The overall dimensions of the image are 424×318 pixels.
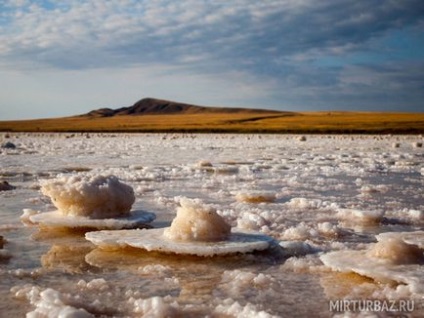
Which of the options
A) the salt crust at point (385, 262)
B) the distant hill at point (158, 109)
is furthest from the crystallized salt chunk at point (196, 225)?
the distant hill at point (158, 109)

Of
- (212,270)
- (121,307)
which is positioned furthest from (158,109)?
(121,307)

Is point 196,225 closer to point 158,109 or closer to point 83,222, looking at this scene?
point 83,222

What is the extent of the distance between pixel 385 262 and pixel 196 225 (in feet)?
4.51

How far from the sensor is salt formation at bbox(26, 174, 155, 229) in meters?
4.80

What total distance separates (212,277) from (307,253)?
97 centimetres

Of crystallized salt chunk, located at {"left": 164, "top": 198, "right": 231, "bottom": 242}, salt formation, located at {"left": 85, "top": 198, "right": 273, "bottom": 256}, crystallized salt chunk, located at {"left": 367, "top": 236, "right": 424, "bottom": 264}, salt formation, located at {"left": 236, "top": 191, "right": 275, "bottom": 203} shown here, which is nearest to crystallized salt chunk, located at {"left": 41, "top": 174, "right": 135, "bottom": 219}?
salt formation, located at {"left": 85, "top": 198, "right": 273, "bottom": 256}

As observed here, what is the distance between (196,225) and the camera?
3.99 meters

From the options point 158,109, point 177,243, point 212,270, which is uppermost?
point 158,109

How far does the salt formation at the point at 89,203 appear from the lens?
189 inches

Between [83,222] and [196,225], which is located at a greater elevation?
[196,225]

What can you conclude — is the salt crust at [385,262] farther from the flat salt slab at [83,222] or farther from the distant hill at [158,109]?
the distant hill at [158,109]

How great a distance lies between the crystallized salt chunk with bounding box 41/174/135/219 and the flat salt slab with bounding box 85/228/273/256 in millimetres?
695

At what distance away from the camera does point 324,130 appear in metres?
44.5

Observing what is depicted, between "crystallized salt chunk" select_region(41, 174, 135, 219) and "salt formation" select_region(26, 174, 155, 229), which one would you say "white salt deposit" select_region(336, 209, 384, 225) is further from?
"crystallized salt chunk" select_region(41, 174, 135, 219)
